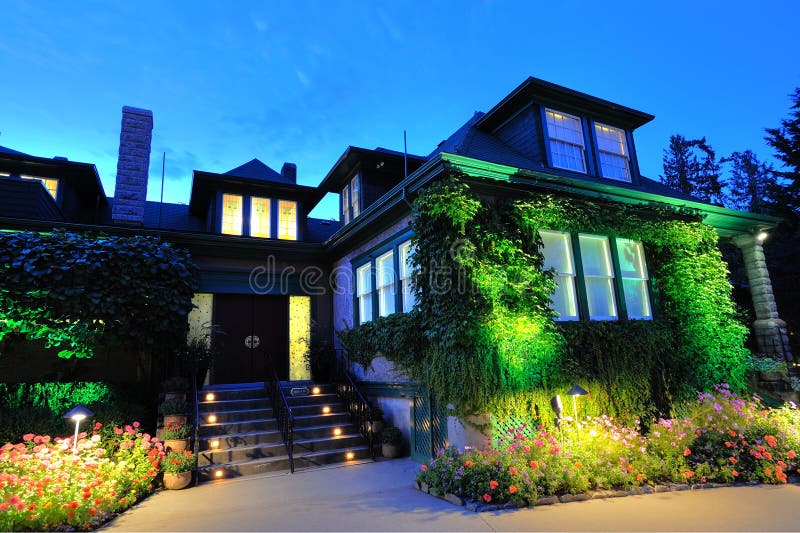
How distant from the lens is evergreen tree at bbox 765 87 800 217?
17.7 meters

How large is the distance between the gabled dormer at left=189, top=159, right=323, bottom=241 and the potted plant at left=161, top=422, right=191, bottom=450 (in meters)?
5.84

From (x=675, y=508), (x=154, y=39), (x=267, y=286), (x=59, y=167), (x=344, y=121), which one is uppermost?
(x=344, y=121)

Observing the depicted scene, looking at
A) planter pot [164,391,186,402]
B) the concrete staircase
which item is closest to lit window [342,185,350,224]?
the concrete staircase

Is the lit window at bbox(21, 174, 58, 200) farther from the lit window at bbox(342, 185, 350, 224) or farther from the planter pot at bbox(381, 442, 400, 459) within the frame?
the planter pot at bbox(381, 442, 400, 459)

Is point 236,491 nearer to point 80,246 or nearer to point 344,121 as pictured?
point 80,246

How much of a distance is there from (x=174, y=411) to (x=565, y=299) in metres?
6.86

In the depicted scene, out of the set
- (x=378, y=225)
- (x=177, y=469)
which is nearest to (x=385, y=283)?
(x=378, y=225)

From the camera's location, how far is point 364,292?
388 inches

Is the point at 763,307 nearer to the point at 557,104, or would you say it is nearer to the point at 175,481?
the point at 557,104

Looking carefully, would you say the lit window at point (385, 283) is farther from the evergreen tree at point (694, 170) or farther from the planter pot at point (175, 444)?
the evergreen tree at point (694, 170)

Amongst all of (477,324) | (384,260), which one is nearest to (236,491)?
(477,324)

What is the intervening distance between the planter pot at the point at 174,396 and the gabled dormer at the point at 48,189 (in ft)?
16.1

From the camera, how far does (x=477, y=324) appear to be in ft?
20.9

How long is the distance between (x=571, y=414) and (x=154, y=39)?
266ft
